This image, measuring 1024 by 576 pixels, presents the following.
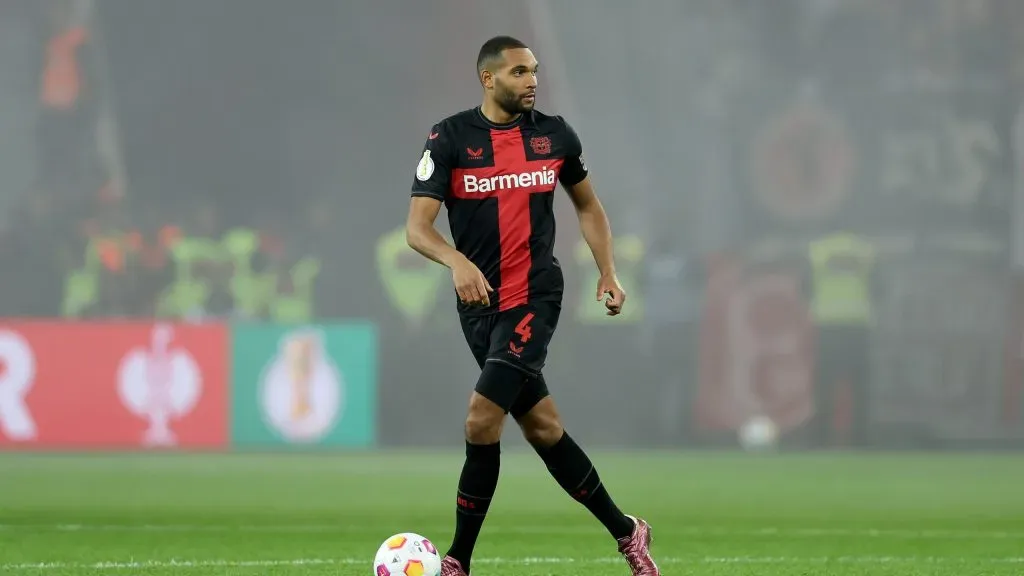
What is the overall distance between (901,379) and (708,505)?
5979 mm

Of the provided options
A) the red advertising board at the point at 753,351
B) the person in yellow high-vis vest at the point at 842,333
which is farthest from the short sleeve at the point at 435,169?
the person in yellow high-vis vest at the point at 842,333

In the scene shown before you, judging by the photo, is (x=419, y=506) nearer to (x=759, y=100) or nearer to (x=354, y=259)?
(x=354, y=259)

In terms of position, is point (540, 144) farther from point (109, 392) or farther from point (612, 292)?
point (109, 392)

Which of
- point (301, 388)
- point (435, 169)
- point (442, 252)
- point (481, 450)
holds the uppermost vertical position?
point (435, 169)

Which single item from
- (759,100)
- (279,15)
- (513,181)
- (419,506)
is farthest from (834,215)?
(513,181)

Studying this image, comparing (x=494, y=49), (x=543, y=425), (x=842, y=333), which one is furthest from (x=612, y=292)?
(x=842, y=333)

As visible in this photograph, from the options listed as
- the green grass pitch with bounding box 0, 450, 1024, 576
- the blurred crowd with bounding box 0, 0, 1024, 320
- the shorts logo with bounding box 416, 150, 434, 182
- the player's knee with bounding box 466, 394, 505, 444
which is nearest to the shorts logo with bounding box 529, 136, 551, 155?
the shorts logo with bounding box 416, 150, 434, 182

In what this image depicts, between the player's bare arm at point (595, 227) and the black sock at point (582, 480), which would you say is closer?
the black sock at point (582, 480)

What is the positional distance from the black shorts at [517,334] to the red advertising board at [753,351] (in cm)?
965

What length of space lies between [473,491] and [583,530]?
2.70 meters

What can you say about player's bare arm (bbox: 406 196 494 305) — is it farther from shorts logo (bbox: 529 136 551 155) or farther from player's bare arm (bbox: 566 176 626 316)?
player's bare arm (bbox: 566 176 626 316)

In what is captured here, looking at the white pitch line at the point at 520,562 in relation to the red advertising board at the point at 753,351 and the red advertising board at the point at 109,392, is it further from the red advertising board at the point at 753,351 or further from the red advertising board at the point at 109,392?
the red advertising board at the point at 753,351

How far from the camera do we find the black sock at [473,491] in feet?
16.5

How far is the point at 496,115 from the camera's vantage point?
5227 mm
